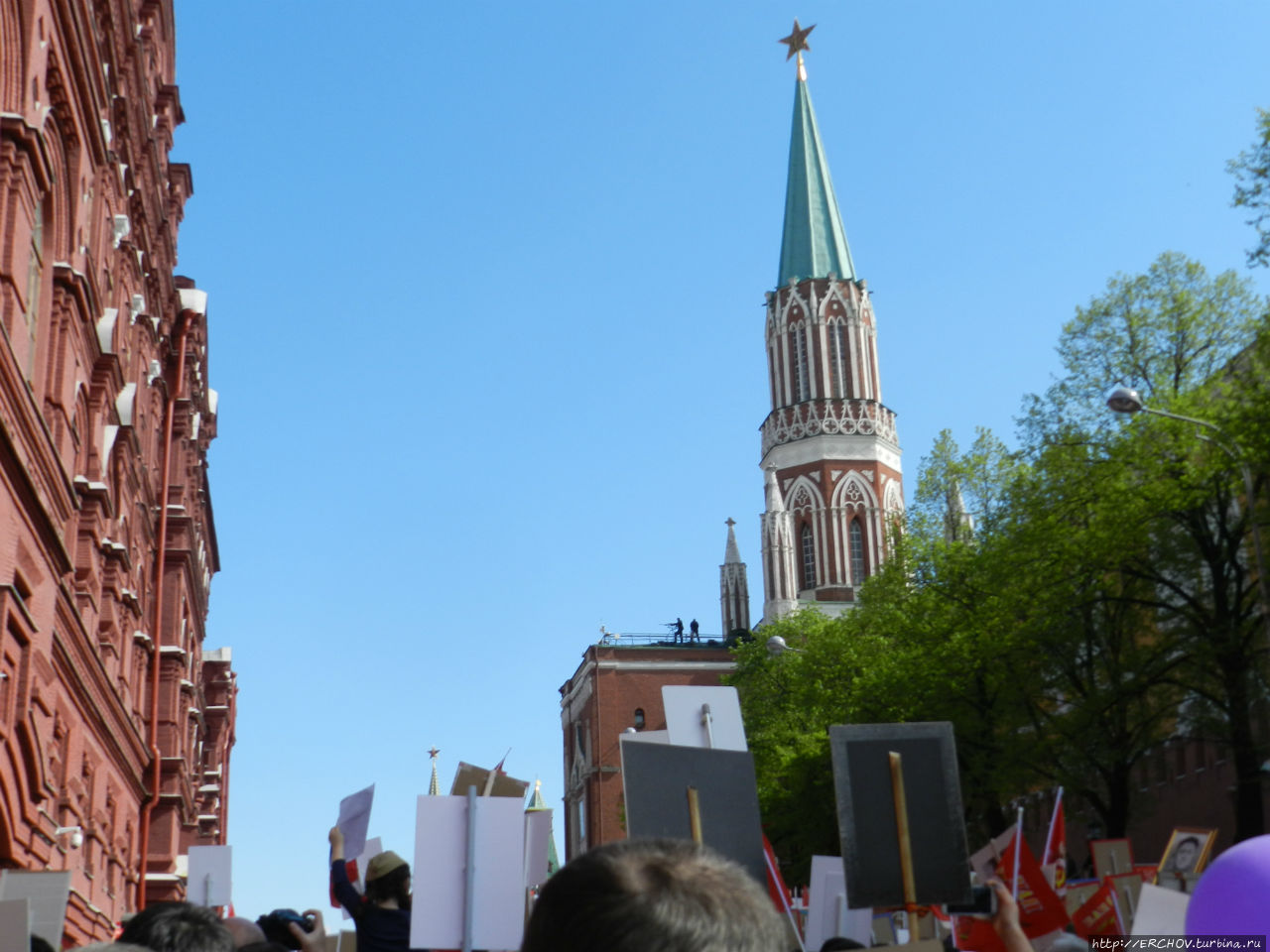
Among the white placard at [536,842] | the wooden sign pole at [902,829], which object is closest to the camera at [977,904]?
the wooden sign pole at [902,829]

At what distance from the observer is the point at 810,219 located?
94.8 m

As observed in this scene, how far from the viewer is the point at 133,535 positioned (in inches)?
1214

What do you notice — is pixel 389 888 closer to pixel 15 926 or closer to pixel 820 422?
pixel 15 926

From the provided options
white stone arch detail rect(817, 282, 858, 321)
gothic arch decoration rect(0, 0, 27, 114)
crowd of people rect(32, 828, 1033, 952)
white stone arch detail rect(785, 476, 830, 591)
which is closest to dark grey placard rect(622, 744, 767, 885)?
crowd of people rect(32, 828, 1033, 952)

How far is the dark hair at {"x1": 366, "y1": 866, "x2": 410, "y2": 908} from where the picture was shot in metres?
8.19

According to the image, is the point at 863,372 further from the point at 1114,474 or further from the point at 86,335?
the point at 86,335

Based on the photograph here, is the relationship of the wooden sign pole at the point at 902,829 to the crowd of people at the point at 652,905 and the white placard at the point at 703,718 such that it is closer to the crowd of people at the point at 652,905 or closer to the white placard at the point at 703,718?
the white placard at the point at 703,718

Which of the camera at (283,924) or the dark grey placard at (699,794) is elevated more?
the dark grey placard at (699,794)

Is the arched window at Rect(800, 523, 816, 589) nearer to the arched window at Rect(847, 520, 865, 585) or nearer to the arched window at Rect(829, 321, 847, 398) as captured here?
the arched window at Rect(847, 520, 865, 585)

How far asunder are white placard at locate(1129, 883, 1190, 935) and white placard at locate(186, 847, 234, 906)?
7.31 m

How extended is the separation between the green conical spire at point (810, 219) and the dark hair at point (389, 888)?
86.6 m

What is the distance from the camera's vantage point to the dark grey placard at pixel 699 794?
7.13 metres

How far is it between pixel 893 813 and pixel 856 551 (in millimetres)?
81631

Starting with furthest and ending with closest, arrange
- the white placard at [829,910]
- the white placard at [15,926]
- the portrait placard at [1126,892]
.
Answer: the portrait placard at [1126,892] < the white placard at [829,910] < the white placard at [15,926]
